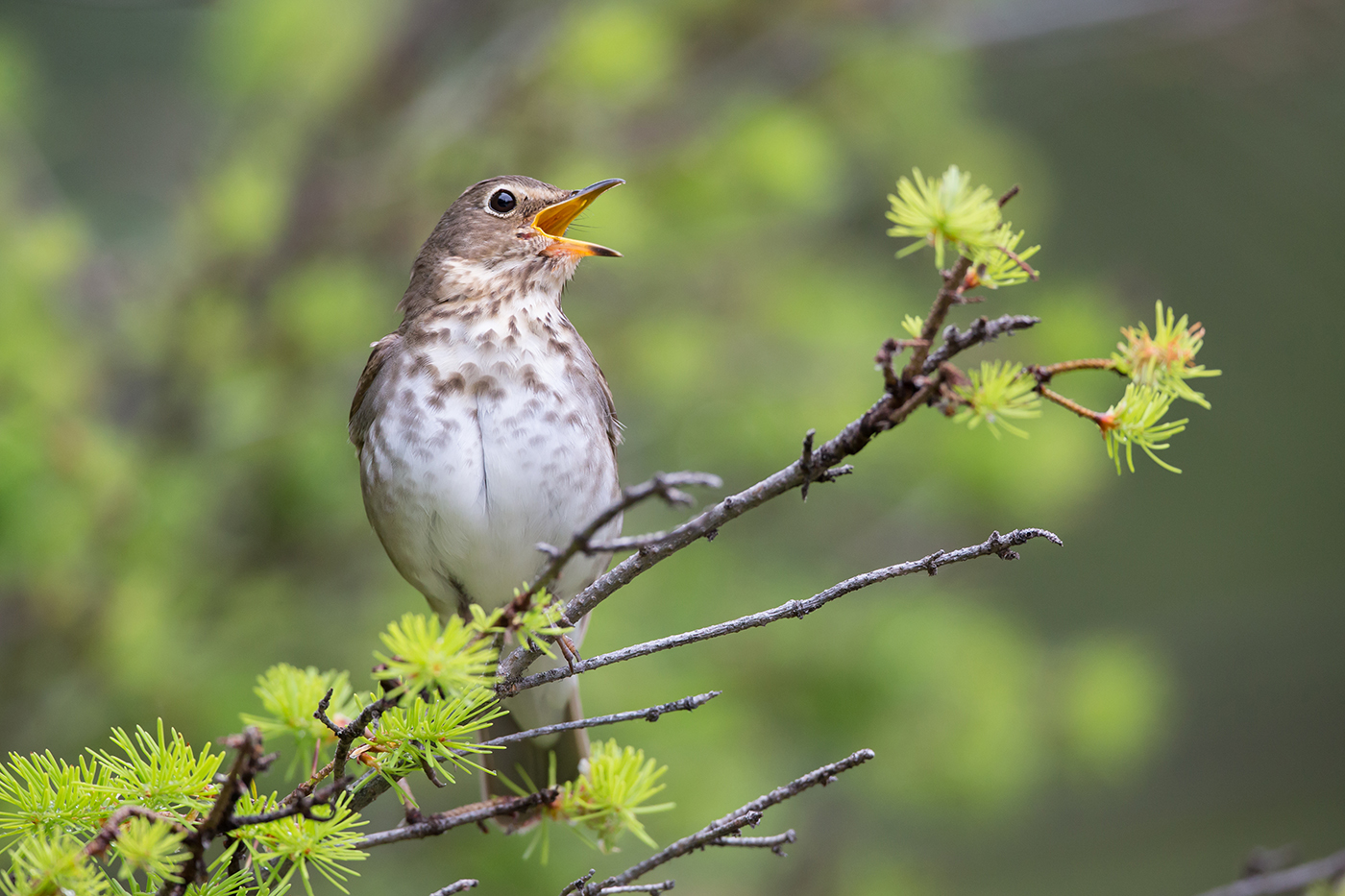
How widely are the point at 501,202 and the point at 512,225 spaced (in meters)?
0.10

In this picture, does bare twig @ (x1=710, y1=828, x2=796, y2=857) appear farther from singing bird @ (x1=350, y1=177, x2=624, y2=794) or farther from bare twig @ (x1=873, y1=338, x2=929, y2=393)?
singing bird @ (x1=350, y1=177, x2=624, y2=794)

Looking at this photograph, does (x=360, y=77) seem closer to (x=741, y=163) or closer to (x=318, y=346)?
(x=318, y=346)

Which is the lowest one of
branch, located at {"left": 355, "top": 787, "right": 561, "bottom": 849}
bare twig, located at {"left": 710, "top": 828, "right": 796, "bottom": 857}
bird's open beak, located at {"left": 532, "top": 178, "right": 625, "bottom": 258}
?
bare twig, located at {"left": 710, "top": 828, "right": 796, "bottom": 857}

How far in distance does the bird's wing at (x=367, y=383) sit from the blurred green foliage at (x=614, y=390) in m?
1.64

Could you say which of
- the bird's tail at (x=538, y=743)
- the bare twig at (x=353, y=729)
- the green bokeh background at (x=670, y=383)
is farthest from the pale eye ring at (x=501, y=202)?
the bare twig at (x=353, y=729)

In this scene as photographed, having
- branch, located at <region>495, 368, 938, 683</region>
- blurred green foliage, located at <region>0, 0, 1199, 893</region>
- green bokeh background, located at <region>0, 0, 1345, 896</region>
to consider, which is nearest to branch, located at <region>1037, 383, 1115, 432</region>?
branch, located at <region>495, 368, 938, 683</region>

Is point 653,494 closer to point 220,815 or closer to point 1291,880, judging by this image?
point 220,815

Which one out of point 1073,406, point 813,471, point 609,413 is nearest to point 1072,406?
point 1073,406

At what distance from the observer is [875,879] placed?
207 inches

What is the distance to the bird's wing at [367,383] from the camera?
269 cm

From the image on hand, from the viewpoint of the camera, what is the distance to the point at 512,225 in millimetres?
2908

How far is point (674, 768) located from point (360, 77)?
308 centimetres

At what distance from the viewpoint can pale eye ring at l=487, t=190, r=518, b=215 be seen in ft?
9.72

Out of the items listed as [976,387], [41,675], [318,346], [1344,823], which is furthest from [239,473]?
[1344,823]
